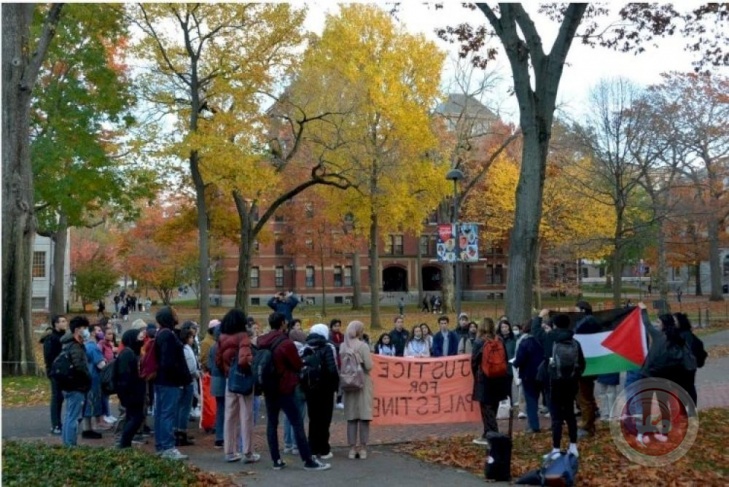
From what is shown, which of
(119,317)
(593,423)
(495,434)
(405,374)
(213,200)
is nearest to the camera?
(495,434)

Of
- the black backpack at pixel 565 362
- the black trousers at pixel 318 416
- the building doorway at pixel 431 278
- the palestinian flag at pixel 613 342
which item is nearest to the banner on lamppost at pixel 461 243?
the palestinian flag at pixel 613 342

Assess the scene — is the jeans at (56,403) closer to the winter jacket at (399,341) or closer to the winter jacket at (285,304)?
the winter jacket at (285,304)

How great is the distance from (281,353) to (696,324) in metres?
32.4

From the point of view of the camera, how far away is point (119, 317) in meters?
47.9

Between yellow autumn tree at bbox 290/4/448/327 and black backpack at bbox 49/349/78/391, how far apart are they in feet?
A: 67.0

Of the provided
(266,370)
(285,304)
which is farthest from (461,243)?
(266,370)

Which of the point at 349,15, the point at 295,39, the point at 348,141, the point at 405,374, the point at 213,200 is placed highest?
the point at 349,15

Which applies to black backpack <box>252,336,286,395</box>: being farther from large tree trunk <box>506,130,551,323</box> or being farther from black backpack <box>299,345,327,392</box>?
large tree trunk <box>506,130,551,323</box>

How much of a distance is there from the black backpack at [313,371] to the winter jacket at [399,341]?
5.36m

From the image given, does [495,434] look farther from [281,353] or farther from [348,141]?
[348,141]

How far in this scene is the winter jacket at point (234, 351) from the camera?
30.8 ft

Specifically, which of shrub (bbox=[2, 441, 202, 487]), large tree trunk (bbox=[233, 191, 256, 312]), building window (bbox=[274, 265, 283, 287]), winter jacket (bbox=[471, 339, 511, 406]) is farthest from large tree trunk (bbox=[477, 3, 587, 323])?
building window (bbox=[274, 265, 283, 287])

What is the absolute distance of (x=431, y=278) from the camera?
77.2 metres

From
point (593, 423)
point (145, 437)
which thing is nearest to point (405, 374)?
point (593, 423)
